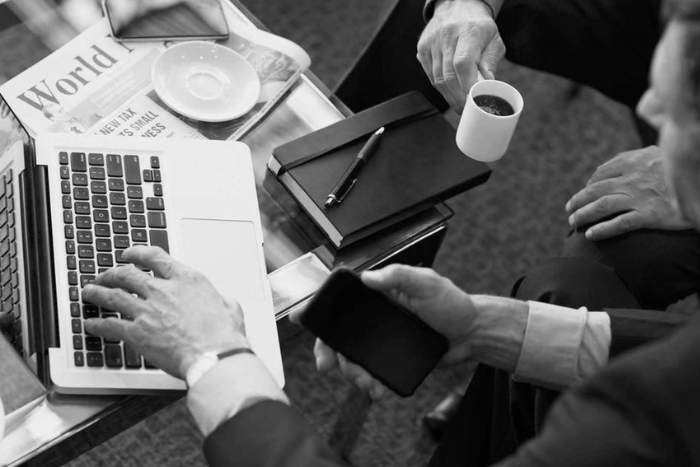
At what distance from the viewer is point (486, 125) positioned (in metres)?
1.31

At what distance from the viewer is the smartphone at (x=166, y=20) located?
1.41m

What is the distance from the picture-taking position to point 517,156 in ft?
7.66

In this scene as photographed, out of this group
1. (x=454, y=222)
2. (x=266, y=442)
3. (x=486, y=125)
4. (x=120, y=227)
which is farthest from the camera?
(x=454, y=222)

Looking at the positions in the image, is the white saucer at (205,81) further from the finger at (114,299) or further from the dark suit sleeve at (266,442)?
the dark suit sleeve at (266,442)

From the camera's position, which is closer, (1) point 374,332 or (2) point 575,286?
(1) point 374,332

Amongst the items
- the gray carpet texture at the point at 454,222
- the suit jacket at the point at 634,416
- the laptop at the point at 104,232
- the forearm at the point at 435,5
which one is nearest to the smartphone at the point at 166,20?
the laptop at the point at 104,232

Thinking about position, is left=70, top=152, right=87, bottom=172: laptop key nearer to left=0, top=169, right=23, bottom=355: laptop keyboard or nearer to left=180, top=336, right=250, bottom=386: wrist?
left=0, top=169, right=23, bottom=355: laptop keyboard

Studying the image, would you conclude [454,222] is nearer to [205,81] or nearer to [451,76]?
[451,76]

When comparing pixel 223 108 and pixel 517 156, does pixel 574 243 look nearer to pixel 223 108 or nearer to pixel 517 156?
pixel 223 108

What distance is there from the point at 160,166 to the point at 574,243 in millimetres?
691

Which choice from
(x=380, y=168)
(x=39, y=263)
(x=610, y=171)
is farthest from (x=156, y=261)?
(x=610, y=171)

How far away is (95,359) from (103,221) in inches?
7.2

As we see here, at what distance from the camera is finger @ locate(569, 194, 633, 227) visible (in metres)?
1.53

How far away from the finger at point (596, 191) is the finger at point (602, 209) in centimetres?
2
